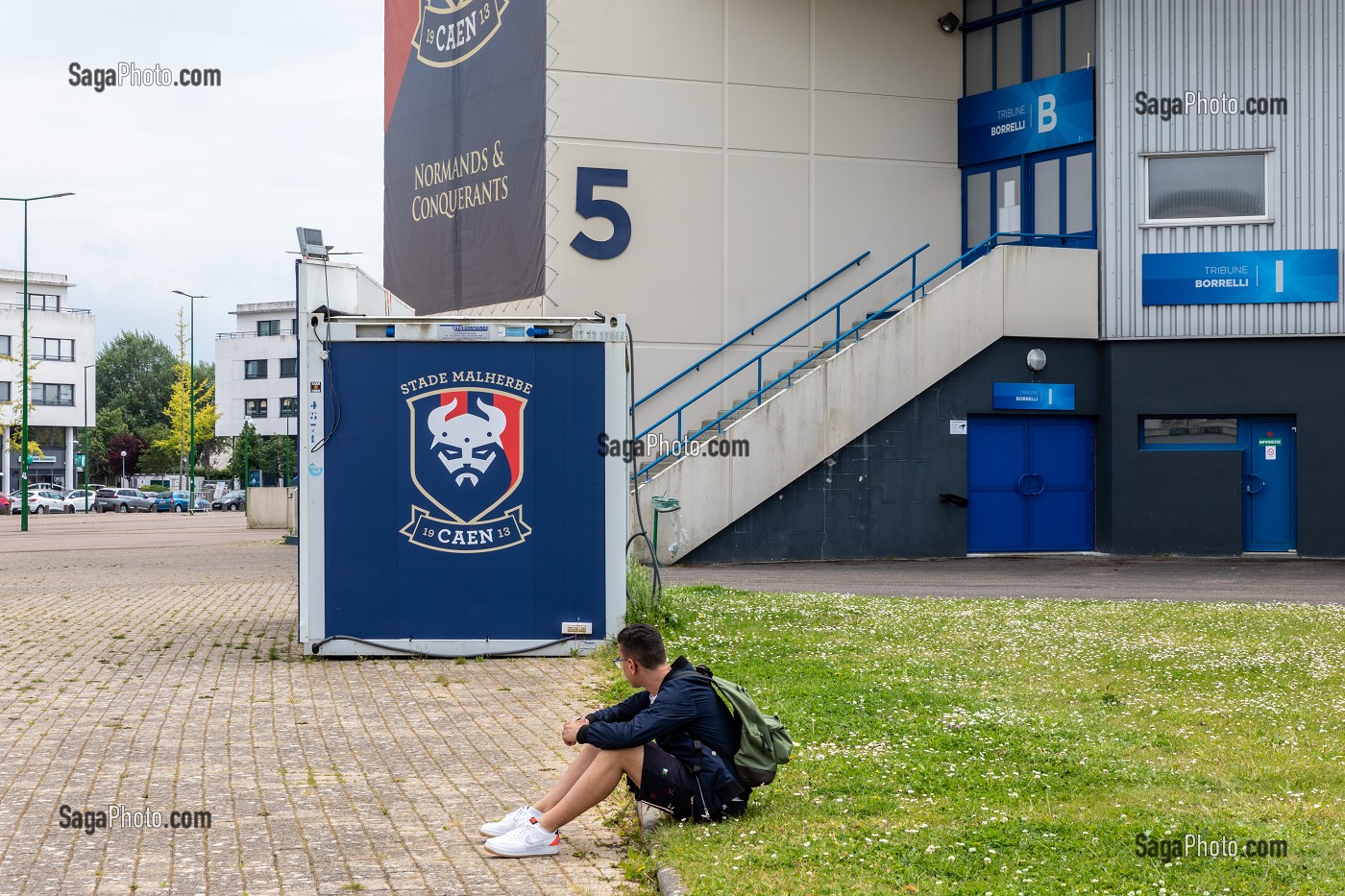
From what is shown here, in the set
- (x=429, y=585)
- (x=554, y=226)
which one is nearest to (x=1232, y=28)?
(x=554, y=226)

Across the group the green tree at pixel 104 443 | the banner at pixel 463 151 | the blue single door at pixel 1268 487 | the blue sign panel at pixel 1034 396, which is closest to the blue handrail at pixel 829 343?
the blue sign panel at pixel 1034 396

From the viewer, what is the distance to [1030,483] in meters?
25.0

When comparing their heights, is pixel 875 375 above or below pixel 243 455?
above

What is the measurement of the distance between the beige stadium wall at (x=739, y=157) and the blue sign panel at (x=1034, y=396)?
3.82m

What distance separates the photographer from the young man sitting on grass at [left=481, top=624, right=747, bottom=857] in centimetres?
604

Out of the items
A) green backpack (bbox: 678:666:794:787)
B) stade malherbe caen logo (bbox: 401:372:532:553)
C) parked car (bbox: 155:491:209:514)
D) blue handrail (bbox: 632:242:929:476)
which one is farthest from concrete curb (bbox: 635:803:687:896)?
parked car (bbox: 155:491:209:514)

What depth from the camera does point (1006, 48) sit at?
27.0 m

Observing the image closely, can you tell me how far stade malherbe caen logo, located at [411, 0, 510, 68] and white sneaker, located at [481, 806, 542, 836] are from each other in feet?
74.6

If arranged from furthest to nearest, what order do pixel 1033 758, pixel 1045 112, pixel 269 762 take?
pixel 1045 112 < pixel 269 762 < pixel 1033 758

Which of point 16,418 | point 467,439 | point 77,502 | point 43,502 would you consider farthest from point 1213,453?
point 16,418

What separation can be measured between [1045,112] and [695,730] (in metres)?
22.1

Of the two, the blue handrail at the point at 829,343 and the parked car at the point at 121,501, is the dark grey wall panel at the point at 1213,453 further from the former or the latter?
the parked car at the point at 121,501

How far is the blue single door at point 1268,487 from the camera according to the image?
24312mm

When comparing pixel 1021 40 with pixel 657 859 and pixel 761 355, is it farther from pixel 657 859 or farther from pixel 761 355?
pixel 657 859
